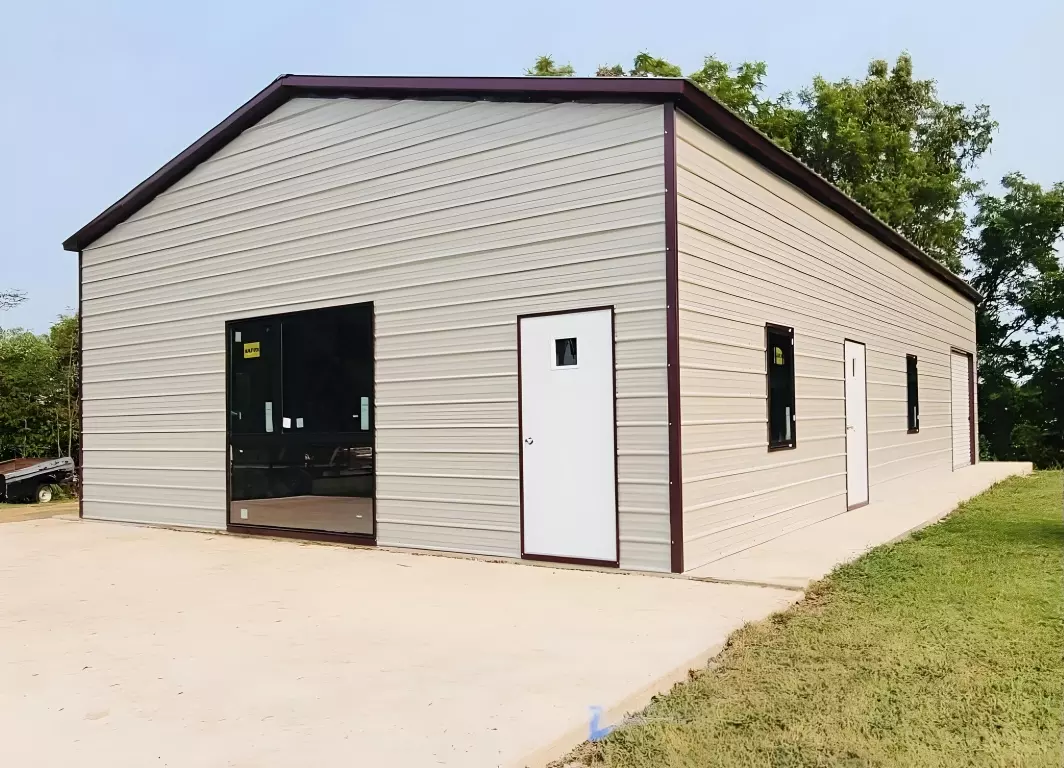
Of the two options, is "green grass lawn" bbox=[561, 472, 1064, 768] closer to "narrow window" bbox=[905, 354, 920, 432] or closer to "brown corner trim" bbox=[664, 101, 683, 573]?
"brown corner trim" bbox=[664, 101, 683, 573]

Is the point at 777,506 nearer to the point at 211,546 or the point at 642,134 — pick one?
the point at 642,134

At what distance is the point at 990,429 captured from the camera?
2106 centimetres

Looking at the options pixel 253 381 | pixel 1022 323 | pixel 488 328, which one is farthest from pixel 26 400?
pixel 1022 323

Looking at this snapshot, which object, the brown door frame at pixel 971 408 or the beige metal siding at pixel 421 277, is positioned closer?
the beige metal siding at pixel 421 277

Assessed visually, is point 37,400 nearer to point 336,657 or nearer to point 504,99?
point 504,99

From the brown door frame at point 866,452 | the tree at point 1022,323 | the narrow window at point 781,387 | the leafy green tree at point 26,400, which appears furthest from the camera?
the tree at point 1022,323

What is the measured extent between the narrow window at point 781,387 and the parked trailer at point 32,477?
12485mm

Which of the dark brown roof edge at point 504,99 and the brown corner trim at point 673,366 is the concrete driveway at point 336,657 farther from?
the dark brown roof edge at point 504,99

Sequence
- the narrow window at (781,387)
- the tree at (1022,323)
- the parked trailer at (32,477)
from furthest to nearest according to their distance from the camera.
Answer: the tree at (1022,323) < the parked trailer at (32,477) < the narrow window at (781,387)

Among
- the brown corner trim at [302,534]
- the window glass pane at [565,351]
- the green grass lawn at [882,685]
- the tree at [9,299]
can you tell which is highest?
the tree at [9,299]

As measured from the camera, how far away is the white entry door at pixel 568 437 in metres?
6.57

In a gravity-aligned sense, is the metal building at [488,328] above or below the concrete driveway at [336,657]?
above

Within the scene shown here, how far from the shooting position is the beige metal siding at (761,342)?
21.7 feet

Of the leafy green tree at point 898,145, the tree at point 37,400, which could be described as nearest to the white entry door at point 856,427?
the leafy green tree at point 898,145
